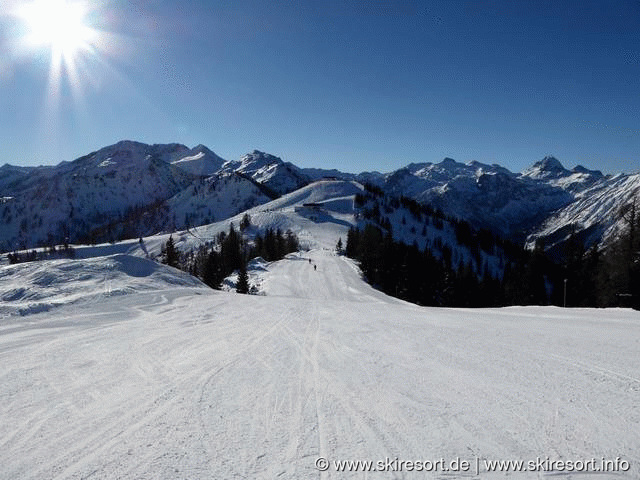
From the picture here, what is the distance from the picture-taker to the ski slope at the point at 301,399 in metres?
4.08

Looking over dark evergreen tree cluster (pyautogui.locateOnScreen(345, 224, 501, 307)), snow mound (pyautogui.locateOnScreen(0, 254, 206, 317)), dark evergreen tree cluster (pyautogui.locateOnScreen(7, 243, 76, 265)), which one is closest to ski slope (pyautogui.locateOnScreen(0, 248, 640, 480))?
snow mound (pyautogui.locateOnScreen(0, 254, 206, 317))

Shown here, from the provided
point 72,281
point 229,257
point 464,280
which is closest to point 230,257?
point 229,257

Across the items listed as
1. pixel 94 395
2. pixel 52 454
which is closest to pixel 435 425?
pixel 52 454

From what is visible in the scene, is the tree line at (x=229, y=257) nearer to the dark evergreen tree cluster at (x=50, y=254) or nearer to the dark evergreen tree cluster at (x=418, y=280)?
the dark evergreen tree cluster at (x=418, y=280)

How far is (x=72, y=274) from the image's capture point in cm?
1820

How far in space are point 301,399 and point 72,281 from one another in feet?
52.5

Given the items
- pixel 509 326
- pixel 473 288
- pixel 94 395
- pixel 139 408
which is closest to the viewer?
pixel 139 408

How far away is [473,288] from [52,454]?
7572 cm

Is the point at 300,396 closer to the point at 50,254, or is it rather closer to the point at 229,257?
the point at 229,257

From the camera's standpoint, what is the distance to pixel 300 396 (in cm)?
571

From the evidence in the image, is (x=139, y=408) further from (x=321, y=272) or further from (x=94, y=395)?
(x=321, y=272)

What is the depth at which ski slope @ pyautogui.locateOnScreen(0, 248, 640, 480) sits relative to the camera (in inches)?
161

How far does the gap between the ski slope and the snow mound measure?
11.5ft

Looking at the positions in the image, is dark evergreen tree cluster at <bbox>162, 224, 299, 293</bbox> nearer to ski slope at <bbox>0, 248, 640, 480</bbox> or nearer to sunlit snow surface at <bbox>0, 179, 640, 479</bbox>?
sunlit snow surface at <bbox>0, 179, 640, 479</bbox>
